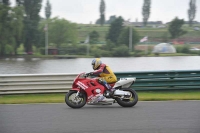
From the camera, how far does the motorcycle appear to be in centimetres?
968

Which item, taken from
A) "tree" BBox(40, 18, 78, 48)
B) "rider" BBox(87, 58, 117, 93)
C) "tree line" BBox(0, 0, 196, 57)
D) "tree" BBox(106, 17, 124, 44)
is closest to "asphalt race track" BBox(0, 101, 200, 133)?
"rider" BBox(87, 58, 117, 93)

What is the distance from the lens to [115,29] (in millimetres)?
36656

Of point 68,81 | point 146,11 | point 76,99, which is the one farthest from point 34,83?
point 146,11

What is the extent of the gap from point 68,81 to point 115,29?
24.5 metres

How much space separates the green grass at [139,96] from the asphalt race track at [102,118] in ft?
3.00

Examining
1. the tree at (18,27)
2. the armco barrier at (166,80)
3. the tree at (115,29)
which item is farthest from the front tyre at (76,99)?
the tree at (115,29)

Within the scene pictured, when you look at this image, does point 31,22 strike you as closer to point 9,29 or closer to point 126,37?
point 9,29

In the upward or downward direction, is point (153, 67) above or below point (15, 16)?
below

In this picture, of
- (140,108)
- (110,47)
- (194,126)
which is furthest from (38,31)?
(194,126)

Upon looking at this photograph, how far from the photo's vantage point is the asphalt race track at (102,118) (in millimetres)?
6863

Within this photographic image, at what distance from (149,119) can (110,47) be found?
17.3 meters

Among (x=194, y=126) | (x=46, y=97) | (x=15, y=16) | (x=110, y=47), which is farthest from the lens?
(x=15, y=16)

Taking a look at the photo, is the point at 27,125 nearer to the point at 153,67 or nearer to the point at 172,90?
the point at 172,90

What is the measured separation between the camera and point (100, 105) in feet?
34.0
